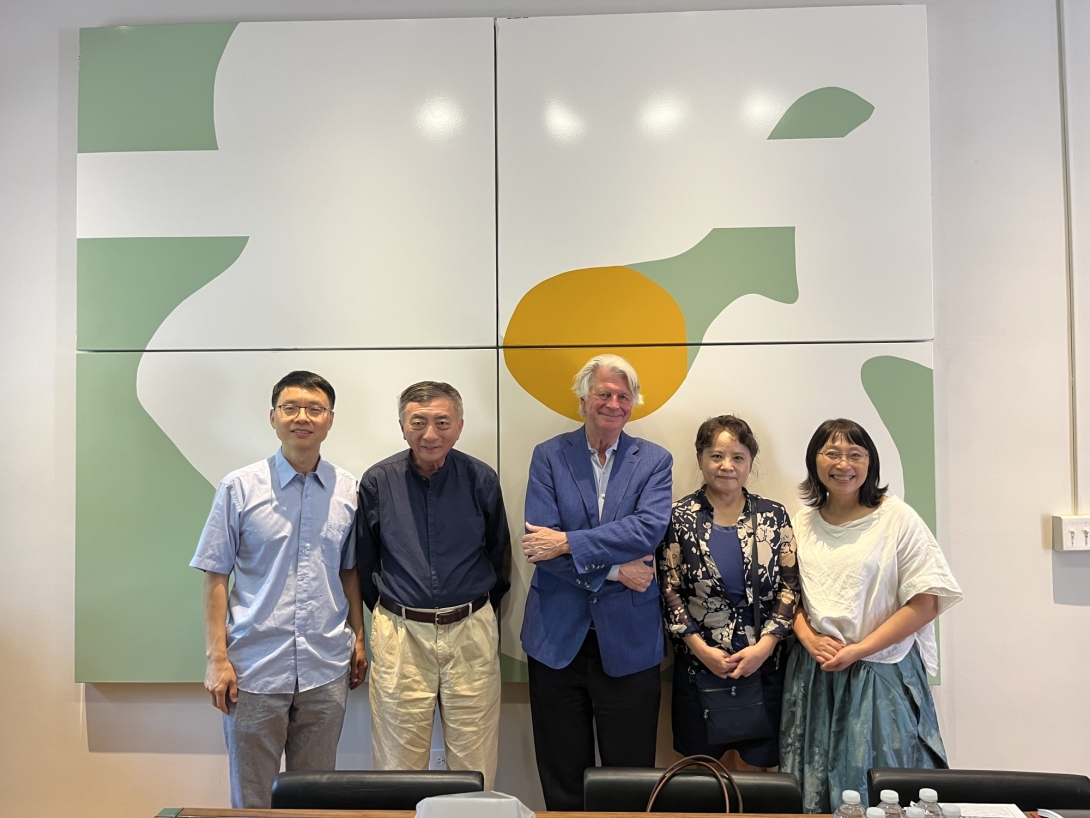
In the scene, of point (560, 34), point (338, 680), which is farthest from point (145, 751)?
point (560, 34)

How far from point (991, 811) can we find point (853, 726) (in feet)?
2.57

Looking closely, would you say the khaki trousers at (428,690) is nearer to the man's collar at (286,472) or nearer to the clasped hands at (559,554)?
the clasped hands at (559,554)

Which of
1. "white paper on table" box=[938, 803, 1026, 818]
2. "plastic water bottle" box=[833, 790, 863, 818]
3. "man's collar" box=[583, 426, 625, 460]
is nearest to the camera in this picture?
"plastic water bottle" box=[833, 790, 863, 818]

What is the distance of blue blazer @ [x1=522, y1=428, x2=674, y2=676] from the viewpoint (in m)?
2.50

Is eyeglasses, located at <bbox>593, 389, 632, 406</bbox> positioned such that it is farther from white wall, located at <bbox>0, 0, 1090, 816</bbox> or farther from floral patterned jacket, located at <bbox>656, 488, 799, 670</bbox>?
white wall, located at <bbox>0, 0, 1090, 816</bbox>

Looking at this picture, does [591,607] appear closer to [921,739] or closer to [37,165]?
[921,739]

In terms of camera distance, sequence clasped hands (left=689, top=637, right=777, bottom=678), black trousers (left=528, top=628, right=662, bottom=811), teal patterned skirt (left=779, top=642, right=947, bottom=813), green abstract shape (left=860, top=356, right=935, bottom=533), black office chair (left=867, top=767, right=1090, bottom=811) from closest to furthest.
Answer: black office chair (left=867, top=767, right=1090, bottom=811) → teal patterned skirt (left=779, top=642, right=947, bottom=813) → clasped hands (left=689, top=637, right=777, bottom=678) → black trousers (left=528, top=628, right=662, bottom=811) → green abstract shape (left=860, top=356, right=935, bottom=533)

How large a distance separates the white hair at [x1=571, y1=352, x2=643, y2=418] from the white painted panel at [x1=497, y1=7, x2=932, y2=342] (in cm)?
35

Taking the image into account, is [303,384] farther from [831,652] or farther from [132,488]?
[831,652]

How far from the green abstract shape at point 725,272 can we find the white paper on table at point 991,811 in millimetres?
1736

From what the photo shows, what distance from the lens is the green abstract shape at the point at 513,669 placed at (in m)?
2.89

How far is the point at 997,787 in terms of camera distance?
5.78 feet

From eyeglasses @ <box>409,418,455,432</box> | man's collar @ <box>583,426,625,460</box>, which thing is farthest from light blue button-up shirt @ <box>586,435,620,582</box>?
eyeglasses @ <box>409,418,455,432</box>

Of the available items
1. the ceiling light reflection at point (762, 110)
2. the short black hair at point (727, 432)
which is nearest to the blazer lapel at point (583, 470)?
the short black hair at point (727, 432)
